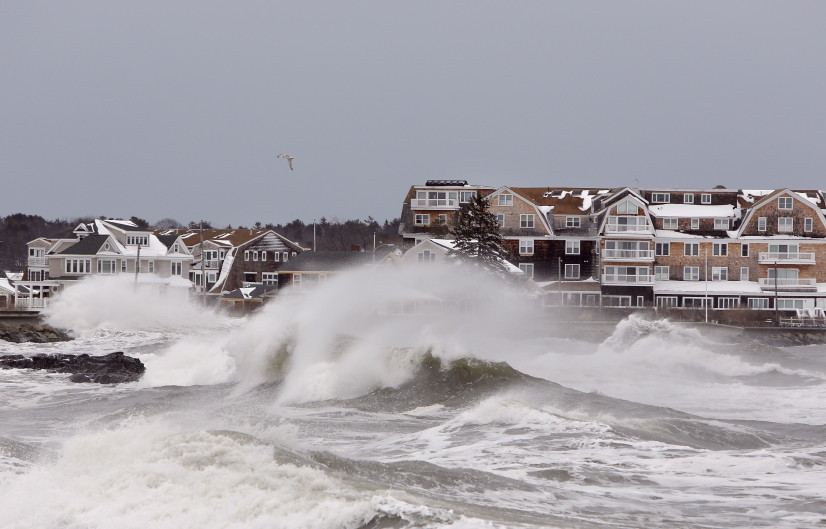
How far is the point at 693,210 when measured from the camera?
78.4 meters

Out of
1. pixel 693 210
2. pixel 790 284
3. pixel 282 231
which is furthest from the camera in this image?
pixel 282 231

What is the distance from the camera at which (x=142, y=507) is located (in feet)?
42.4

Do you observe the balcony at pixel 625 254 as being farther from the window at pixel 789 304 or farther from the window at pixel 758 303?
the window at pixel 789 304

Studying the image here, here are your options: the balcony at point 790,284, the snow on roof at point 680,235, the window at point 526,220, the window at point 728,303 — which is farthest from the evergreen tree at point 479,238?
the balcony at point 790,284

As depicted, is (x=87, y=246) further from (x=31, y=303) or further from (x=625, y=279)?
(x=625, y=279)

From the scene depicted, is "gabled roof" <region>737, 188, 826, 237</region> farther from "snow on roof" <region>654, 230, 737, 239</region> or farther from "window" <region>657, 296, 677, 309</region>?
A: "window" <region>657, 296, 677, 309</region>

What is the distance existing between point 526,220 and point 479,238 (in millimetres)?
10964

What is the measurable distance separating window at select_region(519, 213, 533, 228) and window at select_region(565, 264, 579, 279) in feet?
13.3

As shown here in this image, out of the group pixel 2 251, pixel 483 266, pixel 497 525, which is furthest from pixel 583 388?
pixel 2 251

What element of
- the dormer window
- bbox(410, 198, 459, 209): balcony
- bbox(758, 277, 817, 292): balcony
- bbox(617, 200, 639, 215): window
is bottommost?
bbox(758, 277, 817, 292): balcony

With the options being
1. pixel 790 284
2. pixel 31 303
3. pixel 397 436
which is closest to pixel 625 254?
pixel 790 284

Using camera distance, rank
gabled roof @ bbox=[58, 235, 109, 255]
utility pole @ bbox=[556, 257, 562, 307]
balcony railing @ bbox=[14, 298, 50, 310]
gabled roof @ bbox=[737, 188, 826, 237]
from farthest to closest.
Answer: gabled roof @ bbox=[58, 235, 109, 255], balcony railing @ bbox=[14, 298, 50, 310], gabled roof @ bbox=[737, 188, 826, 237], utility pole @ bbox=[556, 257, 562, 307]

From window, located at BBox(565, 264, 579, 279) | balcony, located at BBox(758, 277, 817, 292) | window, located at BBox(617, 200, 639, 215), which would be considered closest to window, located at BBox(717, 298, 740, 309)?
balcony, located at BBox(758, 277, 817, 292)

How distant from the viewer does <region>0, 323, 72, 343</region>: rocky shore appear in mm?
54719
